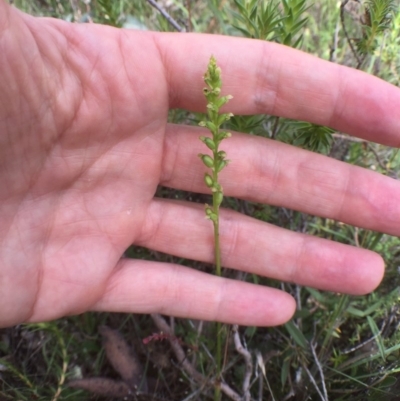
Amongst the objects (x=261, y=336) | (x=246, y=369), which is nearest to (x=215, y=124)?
(x=246, y=369)

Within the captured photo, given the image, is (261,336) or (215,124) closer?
(215,124)

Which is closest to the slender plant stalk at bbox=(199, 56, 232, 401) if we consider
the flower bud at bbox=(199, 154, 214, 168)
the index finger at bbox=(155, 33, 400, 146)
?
the flower bud at bbox=(199, 154, 214, 168)

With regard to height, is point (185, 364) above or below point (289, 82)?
below

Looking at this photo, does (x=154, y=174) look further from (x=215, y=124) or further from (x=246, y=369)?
(x=246, y=369)

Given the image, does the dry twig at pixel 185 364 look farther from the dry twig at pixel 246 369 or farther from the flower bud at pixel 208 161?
the flower bud at pixel 208 161

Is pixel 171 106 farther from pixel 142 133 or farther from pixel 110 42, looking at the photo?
pixel 110 42

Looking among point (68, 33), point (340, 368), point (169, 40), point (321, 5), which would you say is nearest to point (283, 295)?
point (340, 368)
